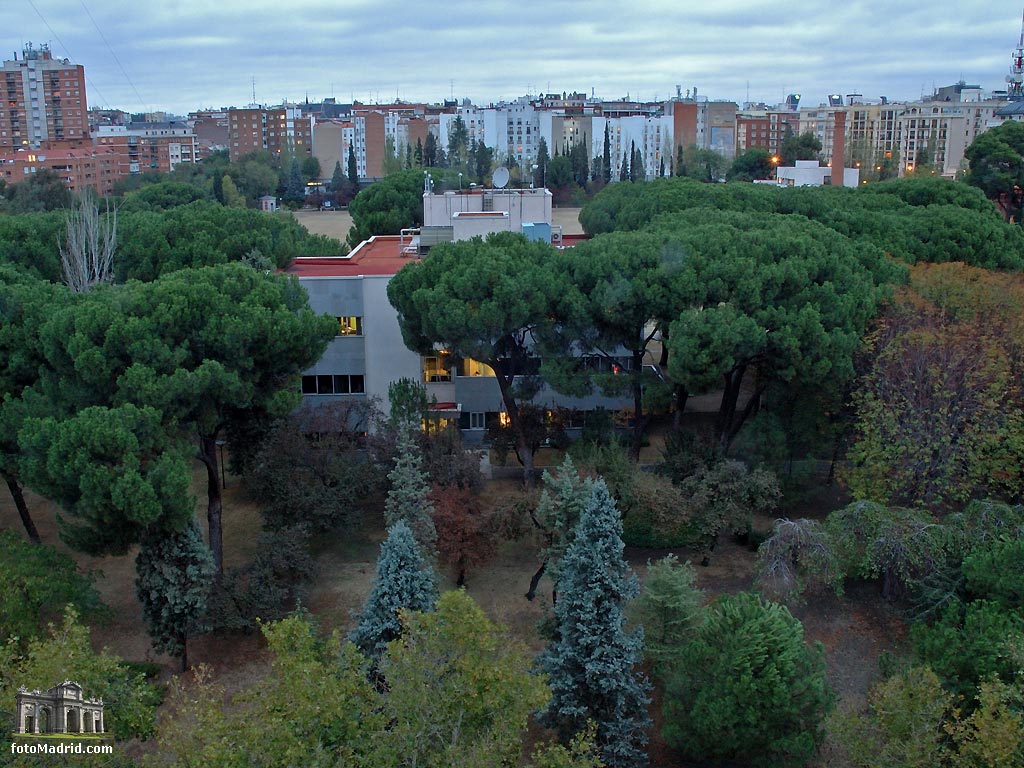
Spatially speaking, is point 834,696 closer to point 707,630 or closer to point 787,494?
point 707,630

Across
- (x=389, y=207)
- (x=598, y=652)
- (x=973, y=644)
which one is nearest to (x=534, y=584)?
(x=598, y=652)

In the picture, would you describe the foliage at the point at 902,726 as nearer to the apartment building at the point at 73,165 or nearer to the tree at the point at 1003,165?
the tree at the point at 1003,165

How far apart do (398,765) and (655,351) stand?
23210 millimetres

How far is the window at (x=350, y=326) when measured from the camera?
22.5 meters

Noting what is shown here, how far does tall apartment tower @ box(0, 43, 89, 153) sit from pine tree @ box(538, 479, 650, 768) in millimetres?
99940

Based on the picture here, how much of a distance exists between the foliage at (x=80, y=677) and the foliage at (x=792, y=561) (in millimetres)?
8968

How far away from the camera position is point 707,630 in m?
12.1

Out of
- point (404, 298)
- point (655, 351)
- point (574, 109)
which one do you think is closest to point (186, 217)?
point (404, 298)

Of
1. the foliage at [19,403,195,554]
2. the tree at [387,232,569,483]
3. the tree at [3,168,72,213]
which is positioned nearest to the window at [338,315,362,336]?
the tree at [387,232,569,483]

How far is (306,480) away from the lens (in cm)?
1725

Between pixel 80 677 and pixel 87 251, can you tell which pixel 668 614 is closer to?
pixel 80 677

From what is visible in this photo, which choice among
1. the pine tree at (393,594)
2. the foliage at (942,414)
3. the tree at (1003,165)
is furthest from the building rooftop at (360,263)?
the tree at (1003,165)

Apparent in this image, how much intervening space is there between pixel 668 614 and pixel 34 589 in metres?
9.00

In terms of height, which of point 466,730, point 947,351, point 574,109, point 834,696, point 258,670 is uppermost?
point 574,109
